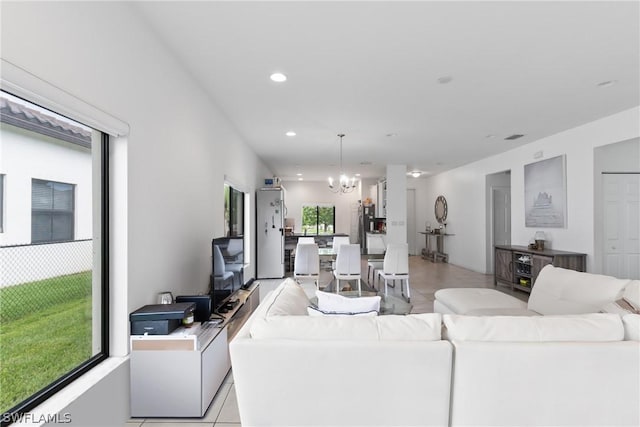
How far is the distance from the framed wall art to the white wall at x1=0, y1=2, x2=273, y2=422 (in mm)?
5466

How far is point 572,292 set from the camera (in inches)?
114

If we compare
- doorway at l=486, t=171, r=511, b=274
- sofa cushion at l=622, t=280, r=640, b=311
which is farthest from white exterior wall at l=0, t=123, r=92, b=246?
doorway at l=486, t=171, r=511, b=274

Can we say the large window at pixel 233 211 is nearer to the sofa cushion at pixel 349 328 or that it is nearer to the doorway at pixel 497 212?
the sofa cushion at pixel 349 328

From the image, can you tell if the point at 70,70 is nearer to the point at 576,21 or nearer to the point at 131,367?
the point at 131,367

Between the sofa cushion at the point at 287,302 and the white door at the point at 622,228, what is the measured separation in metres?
5.14

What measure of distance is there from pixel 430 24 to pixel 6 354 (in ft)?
10.2

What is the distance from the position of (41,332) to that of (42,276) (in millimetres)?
283

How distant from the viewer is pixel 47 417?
4.97 ft

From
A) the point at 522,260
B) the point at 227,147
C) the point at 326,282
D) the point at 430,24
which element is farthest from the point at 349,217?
the point at 430,24

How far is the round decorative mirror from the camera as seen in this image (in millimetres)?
10250

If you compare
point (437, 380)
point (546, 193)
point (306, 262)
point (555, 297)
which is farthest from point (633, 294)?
point (306, 262)

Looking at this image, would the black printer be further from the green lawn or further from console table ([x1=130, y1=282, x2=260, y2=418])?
the green lawn

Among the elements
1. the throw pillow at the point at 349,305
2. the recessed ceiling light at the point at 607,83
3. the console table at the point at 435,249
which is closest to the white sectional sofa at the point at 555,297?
the throw pillow at the point at 349,305

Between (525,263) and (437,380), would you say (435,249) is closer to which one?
(525,263)
